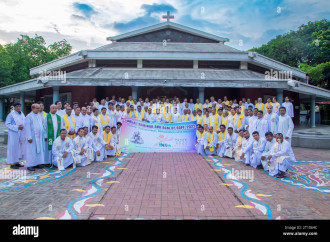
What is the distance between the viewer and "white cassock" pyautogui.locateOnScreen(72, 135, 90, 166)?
741 cm

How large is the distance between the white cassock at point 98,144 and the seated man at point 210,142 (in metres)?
4.04

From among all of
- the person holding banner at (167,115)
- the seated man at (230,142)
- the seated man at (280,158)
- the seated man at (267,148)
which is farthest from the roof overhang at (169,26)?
the seated man at (280,158)

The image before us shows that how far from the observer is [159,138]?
9.69 metres

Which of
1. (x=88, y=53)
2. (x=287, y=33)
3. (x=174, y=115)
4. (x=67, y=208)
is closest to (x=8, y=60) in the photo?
(x=88, y=53)

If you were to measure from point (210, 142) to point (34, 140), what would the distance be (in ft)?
20.9

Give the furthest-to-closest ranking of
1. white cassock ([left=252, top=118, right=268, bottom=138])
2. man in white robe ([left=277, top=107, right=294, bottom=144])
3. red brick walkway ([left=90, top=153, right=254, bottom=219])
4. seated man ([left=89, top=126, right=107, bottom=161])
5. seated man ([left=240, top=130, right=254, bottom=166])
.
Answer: white cassock ([left=252, top=118, right=268, bottom=138])
seated man ([left=89, top=126, right=107, bottom=161])
man in white robe ([left=277, top=107, right=294, bottom=144])
seated man ([left=240, top=130, right=254, bottom=166])
red brick walkway ([left=90, top=153, right=254, bottom=219])

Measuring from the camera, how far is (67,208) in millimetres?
4207

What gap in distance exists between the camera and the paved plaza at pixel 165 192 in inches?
160

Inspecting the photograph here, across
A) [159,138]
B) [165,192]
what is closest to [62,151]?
[159,138]

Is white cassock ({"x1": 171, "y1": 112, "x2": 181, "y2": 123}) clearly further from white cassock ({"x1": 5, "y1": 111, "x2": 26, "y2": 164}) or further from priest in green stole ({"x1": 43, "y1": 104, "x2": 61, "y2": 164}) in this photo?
white cassock ({"x1": 5, "y1": 111, "x2": 26, "y2": 164})

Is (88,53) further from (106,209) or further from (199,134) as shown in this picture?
(106,209)

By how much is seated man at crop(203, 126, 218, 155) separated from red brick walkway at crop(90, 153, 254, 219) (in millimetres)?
1929

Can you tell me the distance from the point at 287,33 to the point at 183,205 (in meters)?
47.0

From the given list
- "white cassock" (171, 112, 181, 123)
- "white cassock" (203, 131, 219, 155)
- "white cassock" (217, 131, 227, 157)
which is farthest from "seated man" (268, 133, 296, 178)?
"white cassock" (171, 112, 181, 123)
